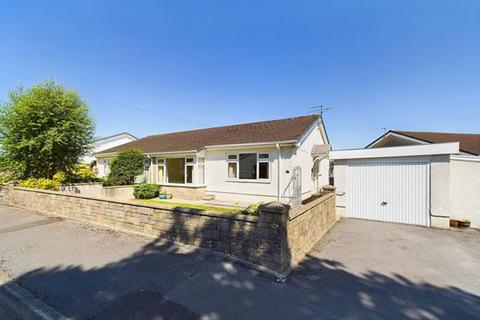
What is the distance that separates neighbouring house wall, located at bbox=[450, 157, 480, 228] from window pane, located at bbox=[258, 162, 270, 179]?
7.60 meters

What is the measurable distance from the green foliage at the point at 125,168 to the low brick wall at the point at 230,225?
21.6 feet

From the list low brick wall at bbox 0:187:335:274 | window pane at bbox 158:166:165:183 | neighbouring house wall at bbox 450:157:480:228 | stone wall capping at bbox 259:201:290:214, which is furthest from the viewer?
window pane at bbox 158:166:165:183

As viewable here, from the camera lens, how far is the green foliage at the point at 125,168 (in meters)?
14.3

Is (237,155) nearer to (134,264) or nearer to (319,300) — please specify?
(134,264)

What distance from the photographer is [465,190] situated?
844 cm

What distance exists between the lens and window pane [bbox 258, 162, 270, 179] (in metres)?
11.8

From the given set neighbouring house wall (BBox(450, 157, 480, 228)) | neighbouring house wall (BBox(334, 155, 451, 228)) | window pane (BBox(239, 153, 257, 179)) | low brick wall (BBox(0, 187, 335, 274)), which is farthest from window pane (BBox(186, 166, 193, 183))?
neighbouring house wall (BBox(450, 157, 480, 228))

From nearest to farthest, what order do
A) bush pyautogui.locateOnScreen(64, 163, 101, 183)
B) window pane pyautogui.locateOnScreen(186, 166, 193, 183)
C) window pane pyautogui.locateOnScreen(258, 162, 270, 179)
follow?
window pane pyautogui.locateOnScreen(258, 162, 270, 179) < bush pyautogui.locateOnScreen(64, 163, 101, 183) < window pane pyautogui.locateOnScreen(186, 166, 193, 183)

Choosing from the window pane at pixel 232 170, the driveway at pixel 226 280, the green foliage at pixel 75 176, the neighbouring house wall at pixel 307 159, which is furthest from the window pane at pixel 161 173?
A: the neighbouring house wall at pixel 307 159

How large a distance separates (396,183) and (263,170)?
19.6ft

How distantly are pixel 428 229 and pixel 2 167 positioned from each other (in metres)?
20.2

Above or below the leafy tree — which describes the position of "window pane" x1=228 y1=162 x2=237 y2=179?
below

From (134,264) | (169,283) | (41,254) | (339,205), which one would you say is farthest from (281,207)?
(339,205)

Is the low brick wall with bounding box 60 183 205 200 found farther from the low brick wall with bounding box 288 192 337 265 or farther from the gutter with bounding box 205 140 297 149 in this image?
the low brick wall with bounding box 288 192 337 265
